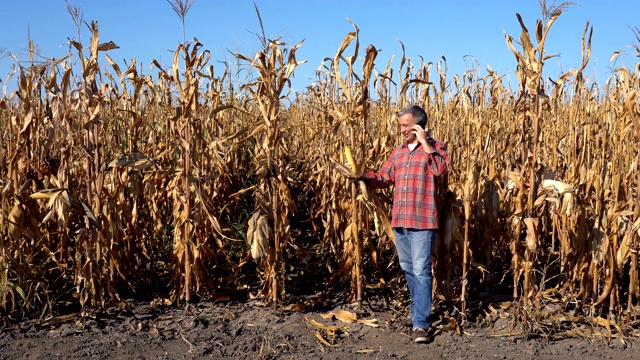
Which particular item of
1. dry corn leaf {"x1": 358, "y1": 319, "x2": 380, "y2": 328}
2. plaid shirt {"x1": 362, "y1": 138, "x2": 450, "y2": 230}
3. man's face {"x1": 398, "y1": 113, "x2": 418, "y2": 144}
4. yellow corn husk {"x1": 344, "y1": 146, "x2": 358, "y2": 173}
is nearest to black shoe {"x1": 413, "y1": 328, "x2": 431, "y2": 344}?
dry corn leaf {"x1": 358, "y1": 319, "x2": 380, "y2": 328}

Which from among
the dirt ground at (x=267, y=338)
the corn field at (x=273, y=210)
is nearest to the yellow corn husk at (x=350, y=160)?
the corn field at (x=273, y=210)

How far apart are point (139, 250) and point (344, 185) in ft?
5.35

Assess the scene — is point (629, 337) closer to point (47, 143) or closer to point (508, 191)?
point (508, 191)

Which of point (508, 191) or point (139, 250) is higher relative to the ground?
point (508, 191)

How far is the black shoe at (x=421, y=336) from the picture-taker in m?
3.64

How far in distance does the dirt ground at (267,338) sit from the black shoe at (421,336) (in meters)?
0.03

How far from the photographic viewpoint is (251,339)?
12.2ft

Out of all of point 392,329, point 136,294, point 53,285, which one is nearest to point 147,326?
point 136,294

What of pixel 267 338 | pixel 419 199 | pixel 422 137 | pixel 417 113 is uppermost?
pixel 417 113

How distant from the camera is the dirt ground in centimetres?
352

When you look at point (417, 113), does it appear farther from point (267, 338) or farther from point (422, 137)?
point (267, 338)

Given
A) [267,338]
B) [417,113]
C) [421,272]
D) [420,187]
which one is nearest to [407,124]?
[417,113]

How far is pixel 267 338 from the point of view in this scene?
3723 mm

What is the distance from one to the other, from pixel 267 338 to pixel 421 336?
37.3 inches
